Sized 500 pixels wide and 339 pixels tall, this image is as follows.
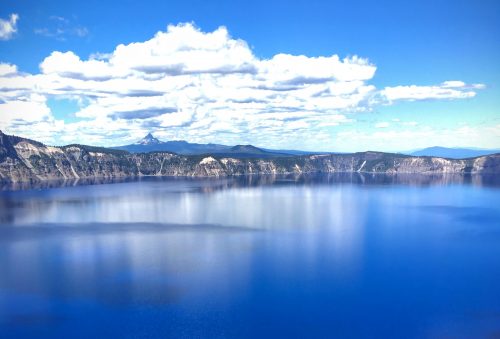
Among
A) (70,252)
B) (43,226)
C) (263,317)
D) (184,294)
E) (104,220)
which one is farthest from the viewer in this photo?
(104,220)

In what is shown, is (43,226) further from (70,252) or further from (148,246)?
(148,246)

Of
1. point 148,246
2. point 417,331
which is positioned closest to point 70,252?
point 148,246

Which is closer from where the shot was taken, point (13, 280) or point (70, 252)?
point (13, 280)

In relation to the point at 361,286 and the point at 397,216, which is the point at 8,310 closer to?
the point at 361,286

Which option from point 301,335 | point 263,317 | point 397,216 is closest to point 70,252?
point 263,317

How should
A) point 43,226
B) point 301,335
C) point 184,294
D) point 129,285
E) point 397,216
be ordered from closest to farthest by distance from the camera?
point 301,335, point 184,294, point 129,285, point 43,226, point 397,216

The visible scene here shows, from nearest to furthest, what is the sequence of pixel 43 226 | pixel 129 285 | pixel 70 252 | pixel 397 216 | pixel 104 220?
pixel 129 285, pixel 70 252, pixel 43 226, pixel 104 220, pixel 397 216
